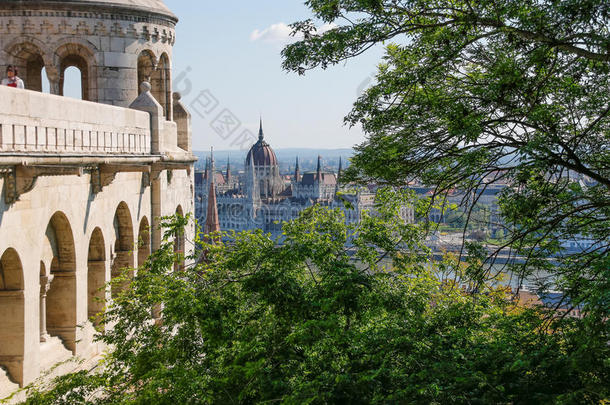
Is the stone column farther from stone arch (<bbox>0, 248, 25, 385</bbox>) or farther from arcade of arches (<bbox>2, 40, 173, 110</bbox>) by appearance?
arcade of arches (<bbox>2, 40, 173, 110</bbox>)

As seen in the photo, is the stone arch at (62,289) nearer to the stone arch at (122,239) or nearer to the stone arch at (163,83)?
the stone arch at (122,239)

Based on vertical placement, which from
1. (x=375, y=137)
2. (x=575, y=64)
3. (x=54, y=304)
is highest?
(x=575, y=64)

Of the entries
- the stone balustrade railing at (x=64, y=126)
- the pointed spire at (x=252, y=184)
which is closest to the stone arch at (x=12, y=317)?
the stone balustrade railing at (x=64, y=126)

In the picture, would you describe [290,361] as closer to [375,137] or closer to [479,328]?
[479,328]

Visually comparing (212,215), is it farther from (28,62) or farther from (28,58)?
(28,58)

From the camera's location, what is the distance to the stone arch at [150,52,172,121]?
19.7 m

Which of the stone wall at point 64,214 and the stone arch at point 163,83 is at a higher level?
the stone arch at point 163,83

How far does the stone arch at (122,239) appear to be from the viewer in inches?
651

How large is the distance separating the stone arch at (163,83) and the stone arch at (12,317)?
29.1ft

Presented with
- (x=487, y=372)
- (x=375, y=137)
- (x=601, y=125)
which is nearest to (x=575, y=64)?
(x=601, y=125)

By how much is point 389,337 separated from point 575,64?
3.66m

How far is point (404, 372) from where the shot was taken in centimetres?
880

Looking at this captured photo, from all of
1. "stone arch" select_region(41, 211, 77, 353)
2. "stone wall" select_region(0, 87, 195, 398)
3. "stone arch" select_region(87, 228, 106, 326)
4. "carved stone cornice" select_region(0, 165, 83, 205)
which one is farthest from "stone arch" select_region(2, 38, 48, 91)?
"carved stone cornice" select_region(0, 165, 83, 205)

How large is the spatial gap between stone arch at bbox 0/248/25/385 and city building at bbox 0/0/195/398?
0.05 feet
